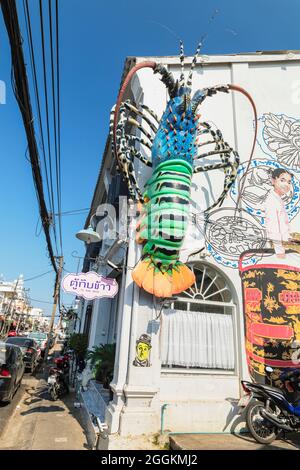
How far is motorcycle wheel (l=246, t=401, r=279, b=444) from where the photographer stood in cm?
556

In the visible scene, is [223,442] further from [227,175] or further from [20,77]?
[20,77]

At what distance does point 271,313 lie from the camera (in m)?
7.29

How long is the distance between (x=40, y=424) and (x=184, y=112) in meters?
8.07

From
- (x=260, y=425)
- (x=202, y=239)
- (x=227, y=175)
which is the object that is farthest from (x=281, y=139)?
(x=260, y=425)

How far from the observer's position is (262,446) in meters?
5.34

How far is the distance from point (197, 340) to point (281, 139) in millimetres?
7054

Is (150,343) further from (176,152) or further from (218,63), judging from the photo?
(218,63)

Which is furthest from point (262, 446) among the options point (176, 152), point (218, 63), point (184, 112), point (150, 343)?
point (218, 63)

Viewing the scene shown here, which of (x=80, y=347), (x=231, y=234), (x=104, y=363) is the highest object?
(x=231, y=234)

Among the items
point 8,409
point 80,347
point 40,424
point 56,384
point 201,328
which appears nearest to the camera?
point 40,424

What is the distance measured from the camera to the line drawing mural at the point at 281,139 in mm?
9281

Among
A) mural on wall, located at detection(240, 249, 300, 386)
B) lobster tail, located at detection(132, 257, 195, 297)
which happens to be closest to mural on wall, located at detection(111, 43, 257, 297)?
lobster tail, located at detection(132, 257, 195, 297)

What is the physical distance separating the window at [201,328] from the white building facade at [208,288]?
23 millimetres

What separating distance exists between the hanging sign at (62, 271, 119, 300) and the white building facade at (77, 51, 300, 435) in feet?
1.26
